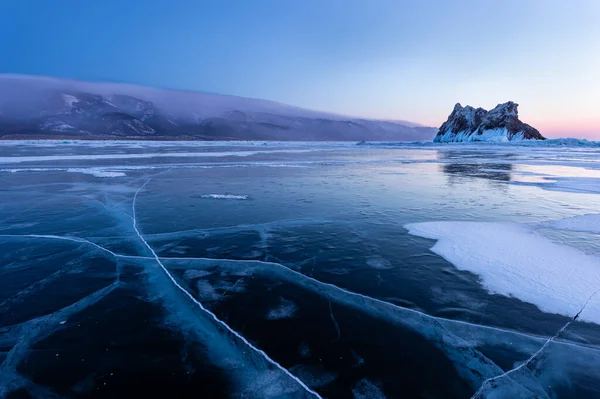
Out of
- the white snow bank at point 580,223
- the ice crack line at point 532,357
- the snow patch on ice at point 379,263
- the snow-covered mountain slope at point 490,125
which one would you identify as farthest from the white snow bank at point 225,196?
the snow-covered mountain slope at point 490,125

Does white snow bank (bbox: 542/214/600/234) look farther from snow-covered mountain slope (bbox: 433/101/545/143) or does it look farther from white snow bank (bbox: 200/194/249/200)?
snow-covered mountain slope (bbox: 433/101/545/143)

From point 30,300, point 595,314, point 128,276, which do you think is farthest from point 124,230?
point 595,314

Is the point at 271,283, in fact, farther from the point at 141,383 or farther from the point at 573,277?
the point at 573,277

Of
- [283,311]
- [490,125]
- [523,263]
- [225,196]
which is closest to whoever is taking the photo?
[283,311]

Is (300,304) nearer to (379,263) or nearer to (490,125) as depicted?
(379,263)

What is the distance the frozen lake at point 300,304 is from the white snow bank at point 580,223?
0.06 metres

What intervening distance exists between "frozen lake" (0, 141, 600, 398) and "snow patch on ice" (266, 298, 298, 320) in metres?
0.02

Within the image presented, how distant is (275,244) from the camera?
5457mm

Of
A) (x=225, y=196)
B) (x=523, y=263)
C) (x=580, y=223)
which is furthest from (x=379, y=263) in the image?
(x=225, y=196)

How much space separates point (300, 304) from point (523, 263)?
3230 millimetres

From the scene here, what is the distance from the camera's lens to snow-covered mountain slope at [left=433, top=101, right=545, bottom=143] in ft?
223

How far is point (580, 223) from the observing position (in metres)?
6.45

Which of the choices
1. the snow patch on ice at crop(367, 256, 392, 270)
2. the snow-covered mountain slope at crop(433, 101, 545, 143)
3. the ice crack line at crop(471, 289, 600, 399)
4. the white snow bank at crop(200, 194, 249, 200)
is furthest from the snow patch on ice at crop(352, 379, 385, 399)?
the snow-covered mountain slope at crop(433, 101, 545, 143)

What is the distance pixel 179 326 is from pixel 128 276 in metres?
1.55
